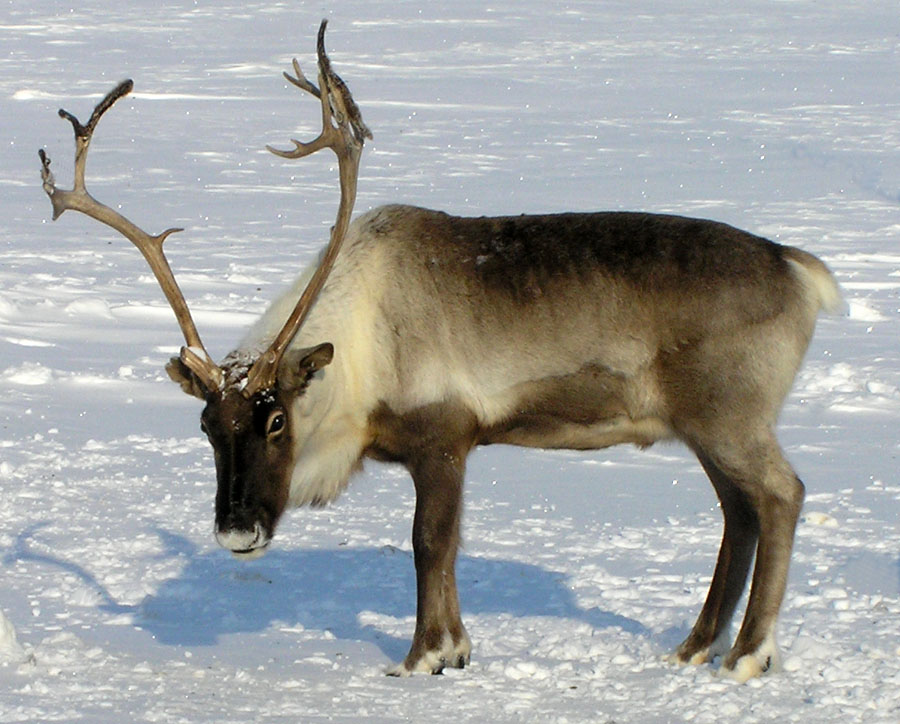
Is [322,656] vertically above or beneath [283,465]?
beneath

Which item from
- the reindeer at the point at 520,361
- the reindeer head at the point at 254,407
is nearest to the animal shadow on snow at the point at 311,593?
the reindeer at the point at 520,361

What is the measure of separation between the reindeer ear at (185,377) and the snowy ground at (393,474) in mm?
826

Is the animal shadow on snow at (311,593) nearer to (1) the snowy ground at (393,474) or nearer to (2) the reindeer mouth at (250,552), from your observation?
(1) the snowy ground at (393,474)

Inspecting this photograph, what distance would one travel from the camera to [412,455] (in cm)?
454

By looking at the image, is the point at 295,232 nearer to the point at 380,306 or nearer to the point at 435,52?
the point at 380,306

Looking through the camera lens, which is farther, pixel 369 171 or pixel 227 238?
pixel 369 171

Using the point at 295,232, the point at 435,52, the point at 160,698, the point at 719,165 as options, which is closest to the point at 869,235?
the point at 719,165

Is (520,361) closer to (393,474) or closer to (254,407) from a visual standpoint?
(254,407)

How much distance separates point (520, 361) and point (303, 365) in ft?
2.46

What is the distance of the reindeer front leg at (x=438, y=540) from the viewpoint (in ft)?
14.7

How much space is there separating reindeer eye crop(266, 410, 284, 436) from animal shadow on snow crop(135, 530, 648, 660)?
2.65 ft

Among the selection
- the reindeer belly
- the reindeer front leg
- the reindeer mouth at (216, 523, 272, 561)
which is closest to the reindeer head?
the reindeer mouth at (216, 523, 272, 561)

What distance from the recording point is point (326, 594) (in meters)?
5.12

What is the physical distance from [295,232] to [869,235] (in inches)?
186
